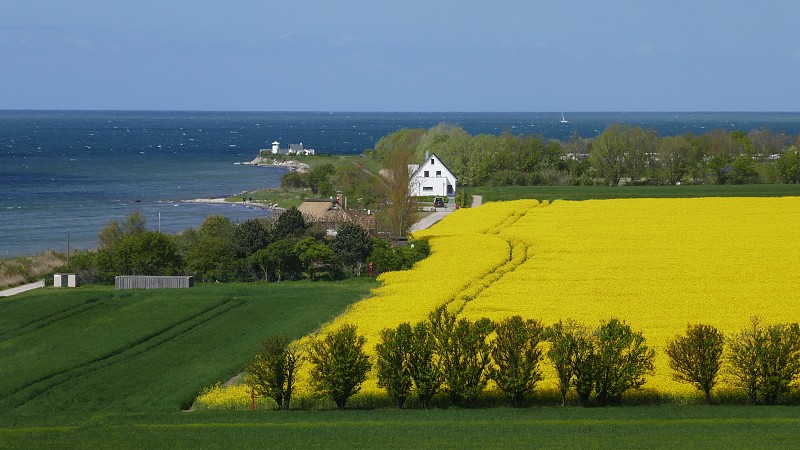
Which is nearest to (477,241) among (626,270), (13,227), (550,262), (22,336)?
(550,262)

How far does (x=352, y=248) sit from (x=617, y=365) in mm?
24201

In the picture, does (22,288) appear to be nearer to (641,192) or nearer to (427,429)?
(427,429)

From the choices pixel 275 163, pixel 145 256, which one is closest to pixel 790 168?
pixel 145 256

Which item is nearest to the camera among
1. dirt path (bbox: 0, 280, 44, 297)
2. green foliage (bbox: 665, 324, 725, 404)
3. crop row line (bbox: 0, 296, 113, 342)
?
green foliage (bbox: 665, 324, 725, 404)

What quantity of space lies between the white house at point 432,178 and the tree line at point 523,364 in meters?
62.3

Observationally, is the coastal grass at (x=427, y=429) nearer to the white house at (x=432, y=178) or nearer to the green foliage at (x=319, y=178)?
the white house at (x=432, y=178)

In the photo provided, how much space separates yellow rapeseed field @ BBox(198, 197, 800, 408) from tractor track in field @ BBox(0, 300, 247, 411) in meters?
5.46

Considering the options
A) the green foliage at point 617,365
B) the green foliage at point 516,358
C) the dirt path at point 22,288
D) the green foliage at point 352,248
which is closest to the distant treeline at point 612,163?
the green foliage at point 352,248

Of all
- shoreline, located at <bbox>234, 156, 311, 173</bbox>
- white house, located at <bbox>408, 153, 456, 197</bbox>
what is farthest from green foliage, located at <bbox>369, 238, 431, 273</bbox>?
shoreline, located at <bbox>234, 156, 311, 173</bbox>

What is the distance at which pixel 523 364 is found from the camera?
27297 mm

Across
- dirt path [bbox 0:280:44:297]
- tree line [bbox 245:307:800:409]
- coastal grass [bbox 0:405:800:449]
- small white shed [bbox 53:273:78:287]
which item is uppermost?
tree line [bbox 245:307:800:409]

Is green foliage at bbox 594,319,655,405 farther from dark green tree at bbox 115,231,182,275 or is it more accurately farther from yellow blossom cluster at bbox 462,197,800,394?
dark green tree at bbox 115,231,182,275

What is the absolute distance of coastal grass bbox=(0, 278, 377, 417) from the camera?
95.3 feet

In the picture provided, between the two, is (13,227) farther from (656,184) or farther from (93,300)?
(656,184)
